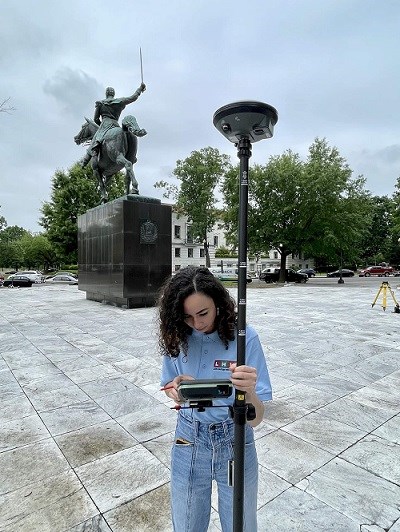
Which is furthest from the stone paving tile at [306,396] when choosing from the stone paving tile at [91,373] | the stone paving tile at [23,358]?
the stone paving tile at [23,358]

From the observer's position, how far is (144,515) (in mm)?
2160

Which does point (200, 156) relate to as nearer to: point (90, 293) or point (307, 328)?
point (90, 293)

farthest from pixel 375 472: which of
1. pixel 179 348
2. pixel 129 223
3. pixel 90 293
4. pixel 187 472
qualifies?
pixel 90 293

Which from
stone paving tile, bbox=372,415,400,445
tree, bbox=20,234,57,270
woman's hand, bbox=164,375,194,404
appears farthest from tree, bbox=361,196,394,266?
woman's hand, bbox=164,375,194,404

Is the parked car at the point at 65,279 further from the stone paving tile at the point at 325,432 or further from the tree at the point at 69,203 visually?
the stone paving tile at the point at 325,432

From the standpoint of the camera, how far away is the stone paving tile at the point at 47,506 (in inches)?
82.0

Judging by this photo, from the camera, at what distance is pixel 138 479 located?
99.3 inches

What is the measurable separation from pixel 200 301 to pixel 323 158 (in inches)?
1316

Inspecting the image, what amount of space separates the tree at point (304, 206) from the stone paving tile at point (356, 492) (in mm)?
27742

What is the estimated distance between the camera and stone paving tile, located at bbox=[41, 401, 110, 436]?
335 centimetres

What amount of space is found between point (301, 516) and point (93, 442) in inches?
73.7

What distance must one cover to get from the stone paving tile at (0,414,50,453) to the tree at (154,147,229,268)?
4377 cm

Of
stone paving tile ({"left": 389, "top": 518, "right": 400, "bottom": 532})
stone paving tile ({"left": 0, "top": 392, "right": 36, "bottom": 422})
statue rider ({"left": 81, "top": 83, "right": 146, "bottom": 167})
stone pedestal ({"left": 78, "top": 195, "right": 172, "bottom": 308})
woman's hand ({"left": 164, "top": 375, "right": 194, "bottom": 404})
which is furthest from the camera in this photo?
statue rider ({"left": 81, "top": 83, "right": 146, "bottom": 167})

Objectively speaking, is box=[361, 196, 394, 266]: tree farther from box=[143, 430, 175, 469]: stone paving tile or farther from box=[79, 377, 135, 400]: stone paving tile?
box=[143, 430, 175, 469]: stone paving tile
